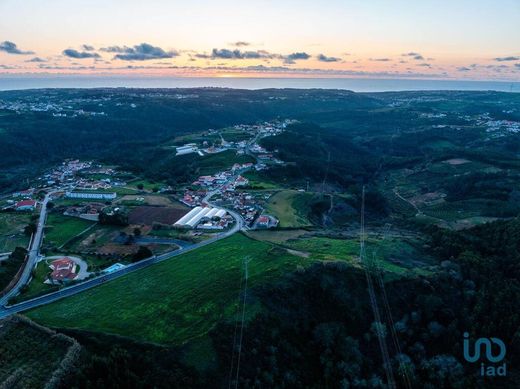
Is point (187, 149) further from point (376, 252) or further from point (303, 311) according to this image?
point (303, 311)

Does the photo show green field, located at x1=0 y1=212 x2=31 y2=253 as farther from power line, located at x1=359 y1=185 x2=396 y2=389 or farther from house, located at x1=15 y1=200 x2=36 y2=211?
power line, located at x1=359 y1=185 x2=396 y2=389

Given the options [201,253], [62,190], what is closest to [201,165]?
[62,190]

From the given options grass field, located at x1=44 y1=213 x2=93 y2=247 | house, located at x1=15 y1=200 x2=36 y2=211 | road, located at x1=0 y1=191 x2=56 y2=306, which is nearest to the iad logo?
road, located at x1=0 y1=191 x2=56 y2=306

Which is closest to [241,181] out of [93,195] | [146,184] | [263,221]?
[146,184]

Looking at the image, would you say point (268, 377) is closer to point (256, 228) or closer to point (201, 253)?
point (201, 253)

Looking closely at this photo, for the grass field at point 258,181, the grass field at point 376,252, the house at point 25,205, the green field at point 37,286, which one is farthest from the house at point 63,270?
the grass field at point 258,181

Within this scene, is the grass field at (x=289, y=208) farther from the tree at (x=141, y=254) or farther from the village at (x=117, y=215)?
the tree at (x=141, y=254)
